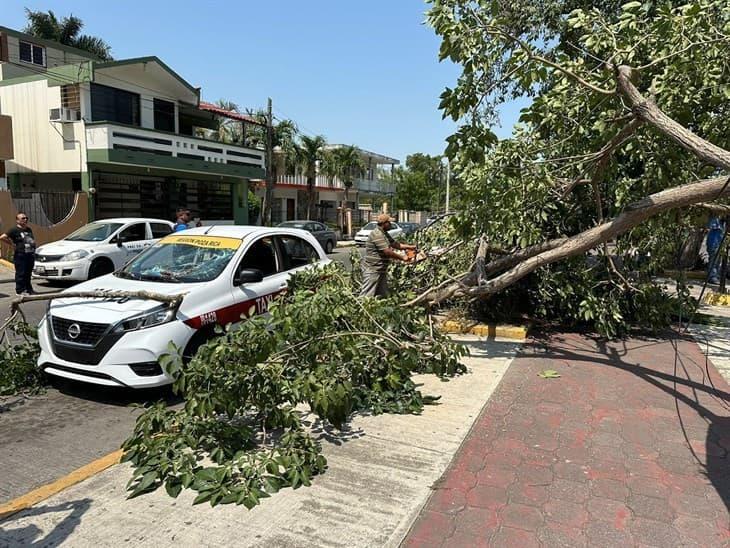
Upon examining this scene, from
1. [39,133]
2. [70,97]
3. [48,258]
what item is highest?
[70,97]

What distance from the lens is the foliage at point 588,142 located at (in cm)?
590

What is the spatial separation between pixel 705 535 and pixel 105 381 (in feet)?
15.3

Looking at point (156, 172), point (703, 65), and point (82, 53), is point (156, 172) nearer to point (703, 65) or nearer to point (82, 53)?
point (82, 53)

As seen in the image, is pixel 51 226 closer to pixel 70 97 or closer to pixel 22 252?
pixel 70 97

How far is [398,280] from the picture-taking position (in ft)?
26.9

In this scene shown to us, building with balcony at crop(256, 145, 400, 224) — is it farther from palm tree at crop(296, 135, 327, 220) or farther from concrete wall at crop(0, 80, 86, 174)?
concrete wall at crop(0, 80, 86, 174)

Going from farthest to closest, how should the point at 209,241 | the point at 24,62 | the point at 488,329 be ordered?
the point at 24,62 < the point at 488,329 < the point at 209,241

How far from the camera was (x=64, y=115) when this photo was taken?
19.8m

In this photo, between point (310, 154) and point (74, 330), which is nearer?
point (74, 330)

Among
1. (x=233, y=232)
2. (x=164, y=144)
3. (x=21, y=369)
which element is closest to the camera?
(x=21, y=369)

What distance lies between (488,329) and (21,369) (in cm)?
578

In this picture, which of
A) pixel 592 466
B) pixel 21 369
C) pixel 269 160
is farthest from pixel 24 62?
pixel 592 466

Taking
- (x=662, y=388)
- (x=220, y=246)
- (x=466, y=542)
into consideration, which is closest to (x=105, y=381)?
(x=220, y=246)

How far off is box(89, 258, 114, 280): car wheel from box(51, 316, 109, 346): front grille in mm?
8256
